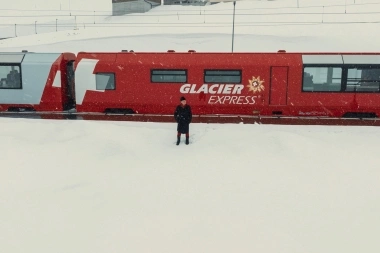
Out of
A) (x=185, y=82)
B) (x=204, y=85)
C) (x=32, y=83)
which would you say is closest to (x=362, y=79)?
(x=204, y=85)

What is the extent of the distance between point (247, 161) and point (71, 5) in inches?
3066

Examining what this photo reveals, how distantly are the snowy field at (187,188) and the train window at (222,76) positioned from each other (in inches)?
91.7

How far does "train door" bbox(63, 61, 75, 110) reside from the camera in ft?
53.1

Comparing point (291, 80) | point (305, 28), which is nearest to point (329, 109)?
point (291, 80)

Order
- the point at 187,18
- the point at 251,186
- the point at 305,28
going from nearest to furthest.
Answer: the point at 251,186 < the point at 305,28 < the point at 187,18

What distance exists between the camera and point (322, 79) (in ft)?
47.5

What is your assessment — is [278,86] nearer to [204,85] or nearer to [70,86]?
[204,85]

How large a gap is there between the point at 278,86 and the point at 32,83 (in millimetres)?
10287

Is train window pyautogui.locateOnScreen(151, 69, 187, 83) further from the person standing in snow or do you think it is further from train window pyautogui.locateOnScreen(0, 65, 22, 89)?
train window pyautogui.locateOnScreen(0, 65, 22, 89)

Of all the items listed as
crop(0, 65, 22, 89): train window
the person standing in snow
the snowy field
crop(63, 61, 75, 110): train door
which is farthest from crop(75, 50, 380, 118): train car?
the person standing in snow

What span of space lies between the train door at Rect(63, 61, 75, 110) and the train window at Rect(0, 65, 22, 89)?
1957 millimetres

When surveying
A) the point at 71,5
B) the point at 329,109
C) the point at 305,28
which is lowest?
the point at 329,109

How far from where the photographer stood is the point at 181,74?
14.9 m

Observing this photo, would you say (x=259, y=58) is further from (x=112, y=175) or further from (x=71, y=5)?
(x=71, y=5)
